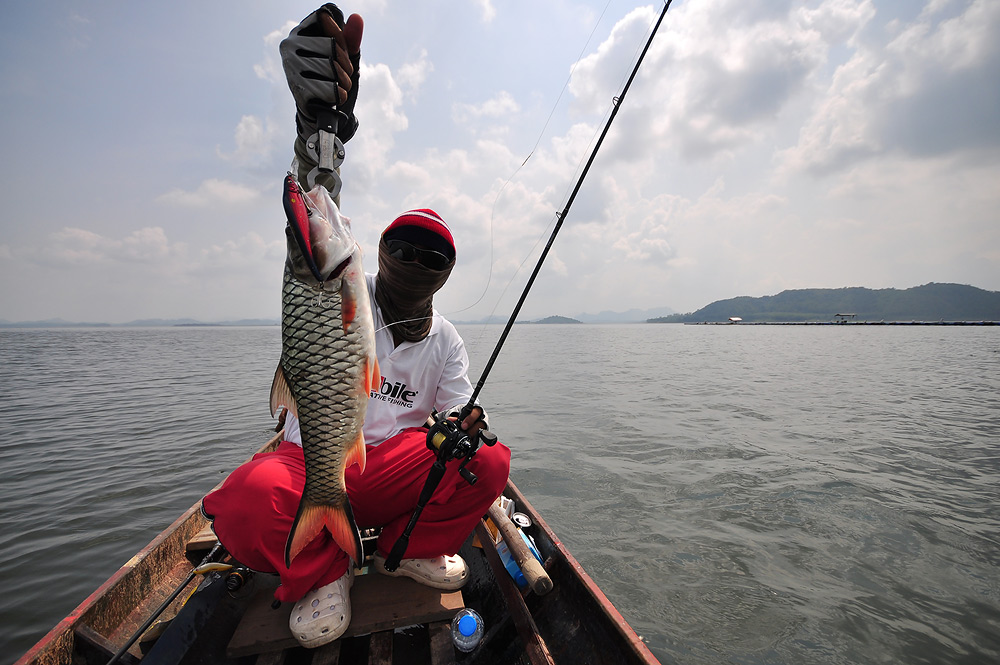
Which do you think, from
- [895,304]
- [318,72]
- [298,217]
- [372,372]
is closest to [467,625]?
[372,372]

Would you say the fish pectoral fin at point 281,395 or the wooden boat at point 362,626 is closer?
the fish pectoral fin at point 281,395

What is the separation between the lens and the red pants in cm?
237

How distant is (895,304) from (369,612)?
221865mm

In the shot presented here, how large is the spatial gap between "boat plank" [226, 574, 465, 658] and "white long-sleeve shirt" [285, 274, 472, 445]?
100 cm

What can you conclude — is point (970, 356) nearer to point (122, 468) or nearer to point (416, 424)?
point (416, 424)

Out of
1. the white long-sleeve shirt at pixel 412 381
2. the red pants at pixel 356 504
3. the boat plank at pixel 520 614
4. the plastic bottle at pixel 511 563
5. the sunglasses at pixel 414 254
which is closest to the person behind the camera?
the red pants at pixel 356 504

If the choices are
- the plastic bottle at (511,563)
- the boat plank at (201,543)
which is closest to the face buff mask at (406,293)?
the plastic bottle at (511,563)

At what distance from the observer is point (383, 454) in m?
2.82

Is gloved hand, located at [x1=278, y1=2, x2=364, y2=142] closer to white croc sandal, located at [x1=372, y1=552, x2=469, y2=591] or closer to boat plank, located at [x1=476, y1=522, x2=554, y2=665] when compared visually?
white croc sandal, located at [x1=372, y1=552, x2=469, y2=591]

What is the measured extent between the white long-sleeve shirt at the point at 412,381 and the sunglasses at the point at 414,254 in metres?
0.51

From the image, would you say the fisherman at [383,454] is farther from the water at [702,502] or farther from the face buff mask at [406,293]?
the water at [702,502]

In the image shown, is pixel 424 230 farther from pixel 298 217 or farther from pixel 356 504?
pixel 356 504

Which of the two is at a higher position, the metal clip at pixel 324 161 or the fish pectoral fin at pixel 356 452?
the metal clip at pixel 324 161

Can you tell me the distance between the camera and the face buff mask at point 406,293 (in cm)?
274
